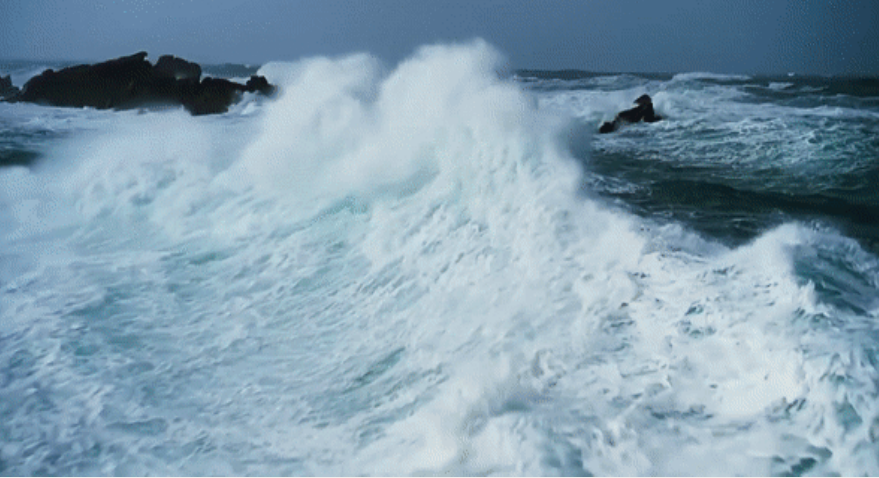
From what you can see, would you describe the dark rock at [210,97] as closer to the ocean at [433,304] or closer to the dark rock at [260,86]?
the dark rock at [260,86]

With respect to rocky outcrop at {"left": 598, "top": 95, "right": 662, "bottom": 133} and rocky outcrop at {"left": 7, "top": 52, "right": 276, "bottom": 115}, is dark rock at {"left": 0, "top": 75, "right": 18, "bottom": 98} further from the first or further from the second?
rocky outcrop at {"left": 598, "top": 95, "right": 662, "bottom": 133}

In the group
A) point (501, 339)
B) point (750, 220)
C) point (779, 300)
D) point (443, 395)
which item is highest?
point (750, 220)

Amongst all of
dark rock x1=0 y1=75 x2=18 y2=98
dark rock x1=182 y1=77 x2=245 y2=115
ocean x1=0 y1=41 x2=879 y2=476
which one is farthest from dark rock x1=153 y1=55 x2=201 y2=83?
ocean x1=0 y1=41 x2=879 y2=476

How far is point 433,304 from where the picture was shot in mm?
4137

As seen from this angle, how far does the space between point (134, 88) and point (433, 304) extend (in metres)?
21.1

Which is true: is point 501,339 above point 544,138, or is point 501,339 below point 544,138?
below

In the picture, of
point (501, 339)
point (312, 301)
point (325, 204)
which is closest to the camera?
point (501, 339)

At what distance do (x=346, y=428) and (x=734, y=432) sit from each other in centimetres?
208

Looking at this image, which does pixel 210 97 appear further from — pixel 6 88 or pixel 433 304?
pixel 433 304

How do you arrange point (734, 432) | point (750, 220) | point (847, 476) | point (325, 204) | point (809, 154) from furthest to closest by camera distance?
point (809, 154) → point (325, 204) → point (750, 220) → point (734, 432) → point (847, 476)

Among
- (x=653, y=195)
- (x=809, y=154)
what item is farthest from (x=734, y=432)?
(x=809, y=154)

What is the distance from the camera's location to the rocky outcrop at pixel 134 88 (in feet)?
64.6

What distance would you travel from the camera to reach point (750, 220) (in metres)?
5.19

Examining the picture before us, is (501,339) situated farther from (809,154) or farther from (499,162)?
(809,154)
